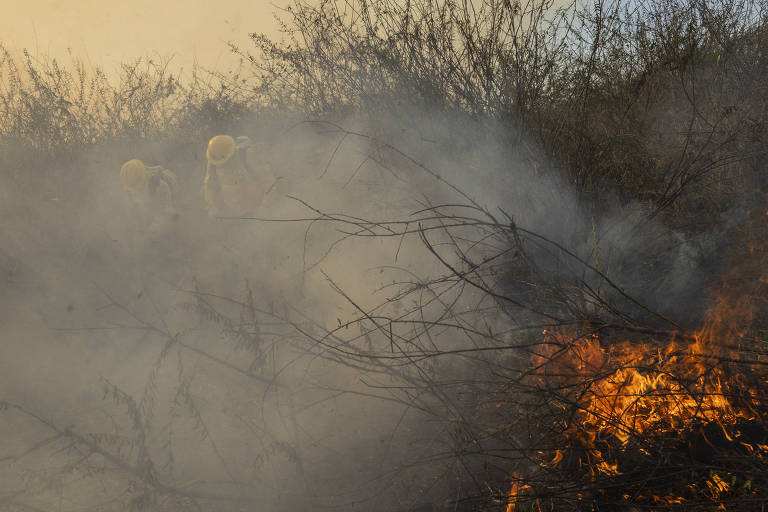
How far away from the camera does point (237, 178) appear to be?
15.1 ft

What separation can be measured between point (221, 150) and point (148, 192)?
3.09 feet

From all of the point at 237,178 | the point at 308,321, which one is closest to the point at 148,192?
the point at 237,178

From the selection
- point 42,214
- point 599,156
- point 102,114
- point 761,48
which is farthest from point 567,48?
point 102,114

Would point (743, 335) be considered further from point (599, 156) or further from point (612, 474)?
point (599, 156)

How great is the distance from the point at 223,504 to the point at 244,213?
2530mm

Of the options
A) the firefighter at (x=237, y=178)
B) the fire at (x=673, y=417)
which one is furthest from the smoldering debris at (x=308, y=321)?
the fire at (x=673, y=417)

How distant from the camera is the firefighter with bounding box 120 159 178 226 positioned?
16.5ft

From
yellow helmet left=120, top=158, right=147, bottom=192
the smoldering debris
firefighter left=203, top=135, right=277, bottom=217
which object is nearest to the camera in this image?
the smoldering debris

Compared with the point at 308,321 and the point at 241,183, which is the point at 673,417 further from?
the point at 241,183

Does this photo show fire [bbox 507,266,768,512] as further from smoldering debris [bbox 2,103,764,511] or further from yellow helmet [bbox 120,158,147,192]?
yellow helmet [bbox 120,158,147,192]

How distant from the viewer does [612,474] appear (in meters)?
1.91

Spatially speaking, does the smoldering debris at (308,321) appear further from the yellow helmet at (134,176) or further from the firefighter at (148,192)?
the yellow helmet at (134,176)

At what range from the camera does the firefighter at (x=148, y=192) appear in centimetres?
504

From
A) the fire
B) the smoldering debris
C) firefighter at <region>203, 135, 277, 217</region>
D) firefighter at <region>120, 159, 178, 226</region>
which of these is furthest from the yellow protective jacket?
the fire
